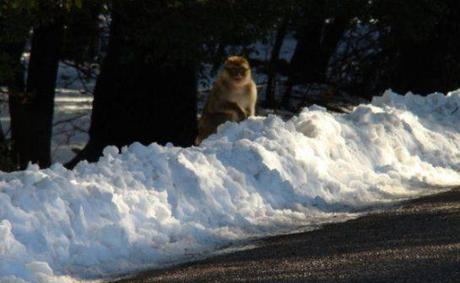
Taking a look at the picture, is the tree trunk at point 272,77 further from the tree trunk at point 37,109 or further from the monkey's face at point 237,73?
the monkey's face at point 237,73

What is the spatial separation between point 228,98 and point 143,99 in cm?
295

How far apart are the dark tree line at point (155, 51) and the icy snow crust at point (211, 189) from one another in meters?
2.40

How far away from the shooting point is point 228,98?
17406 millimetres

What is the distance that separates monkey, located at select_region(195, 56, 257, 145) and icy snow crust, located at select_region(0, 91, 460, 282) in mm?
1922

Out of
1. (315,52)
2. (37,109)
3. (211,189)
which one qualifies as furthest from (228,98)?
(315,52)

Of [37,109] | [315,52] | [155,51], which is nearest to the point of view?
[155,51]

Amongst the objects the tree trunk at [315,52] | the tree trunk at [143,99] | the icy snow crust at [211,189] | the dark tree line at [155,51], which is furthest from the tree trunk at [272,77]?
the icy snow crust at [211,189]

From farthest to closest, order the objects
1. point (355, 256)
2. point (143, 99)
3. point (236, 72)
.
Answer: point (143, 99) → point (236, 72) → point (355, 256)

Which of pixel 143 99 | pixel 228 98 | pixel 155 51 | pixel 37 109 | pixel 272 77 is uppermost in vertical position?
pixel 155 51

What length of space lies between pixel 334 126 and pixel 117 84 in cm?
632

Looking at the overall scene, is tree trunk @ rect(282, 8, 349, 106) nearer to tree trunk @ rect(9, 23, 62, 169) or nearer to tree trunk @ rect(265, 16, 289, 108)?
tree trunk @ rect(265, 16, 289, 108)

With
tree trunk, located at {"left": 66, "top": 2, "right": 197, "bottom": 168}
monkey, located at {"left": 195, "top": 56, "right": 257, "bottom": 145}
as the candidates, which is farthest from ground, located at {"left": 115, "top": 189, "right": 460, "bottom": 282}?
tree trunk, located at {"left": 66, "top": 2, "right": 197, "bottom": 168}

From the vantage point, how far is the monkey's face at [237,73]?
1738 centimetres

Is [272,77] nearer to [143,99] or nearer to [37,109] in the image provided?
[37,109]
